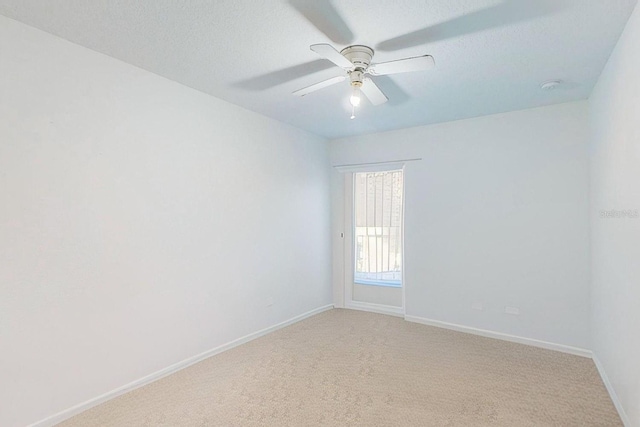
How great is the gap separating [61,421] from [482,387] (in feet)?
9.58

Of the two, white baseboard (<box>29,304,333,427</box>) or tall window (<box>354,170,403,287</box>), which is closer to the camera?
white baseboard (<box>29,304,333,427</box>)

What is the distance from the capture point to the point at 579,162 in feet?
11.0

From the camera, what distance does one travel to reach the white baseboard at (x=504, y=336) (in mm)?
3328

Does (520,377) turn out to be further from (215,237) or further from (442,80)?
(215,237)

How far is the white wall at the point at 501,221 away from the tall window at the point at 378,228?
1.08 feet

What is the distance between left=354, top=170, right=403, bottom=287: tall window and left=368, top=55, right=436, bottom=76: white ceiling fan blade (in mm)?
2554

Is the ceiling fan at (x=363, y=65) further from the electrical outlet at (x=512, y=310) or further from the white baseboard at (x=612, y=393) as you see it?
the electrical outlet at (x=512, y=310)

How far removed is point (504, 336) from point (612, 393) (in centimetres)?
125

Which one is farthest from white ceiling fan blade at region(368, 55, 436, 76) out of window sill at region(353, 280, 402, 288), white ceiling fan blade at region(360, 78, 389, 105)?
window sill at region(353, 280, 402, 288)

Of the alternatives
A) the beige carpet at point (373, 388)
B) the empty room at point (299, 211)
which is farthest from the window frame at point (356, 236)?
the beige carpet at point (373, 388)

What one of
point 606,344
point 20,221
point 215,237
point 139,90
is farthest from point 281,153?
point 606,344

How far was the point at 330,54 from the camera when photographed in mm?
2018

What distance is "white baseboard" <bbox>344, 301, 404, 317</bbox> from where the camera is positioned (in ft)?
15.2

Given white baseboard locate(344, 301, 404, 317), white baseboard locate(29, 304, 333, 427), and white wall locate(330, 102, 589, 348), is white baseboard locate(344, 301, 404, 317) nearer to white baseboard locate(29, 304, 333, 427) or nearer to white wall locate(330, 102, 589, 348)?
white wall locate(330, 102, 589, 348)
